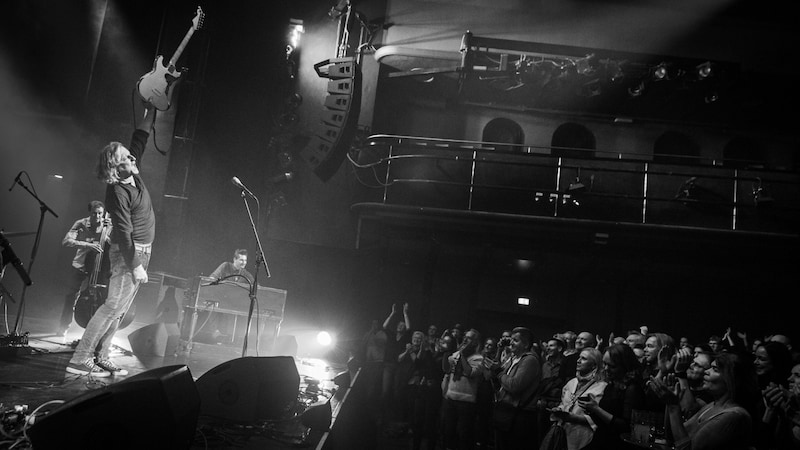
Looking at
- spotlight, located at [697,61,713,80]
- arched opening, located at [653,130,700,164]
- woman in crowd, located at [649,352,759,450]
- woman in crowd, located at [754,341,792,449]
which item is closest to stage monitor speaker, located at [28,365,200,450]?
woman in crowd, located at [649,352,759,450]

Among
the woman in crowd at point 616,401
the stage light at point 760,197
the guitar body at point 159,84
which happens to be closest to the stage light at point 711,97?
the stage light at point 760,197

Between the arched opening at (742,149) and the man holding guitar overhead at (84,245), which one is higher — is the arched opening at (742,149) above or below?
above

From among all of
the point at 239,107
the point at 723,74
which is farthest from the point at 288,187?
the point at 723,74

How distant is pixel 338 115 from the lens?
9906mm

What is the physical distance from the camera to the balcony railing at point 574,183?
9.84 m

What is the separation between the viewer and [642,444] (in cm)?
299

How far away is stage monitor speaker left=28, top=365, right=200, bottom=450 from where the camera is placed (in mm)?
2066

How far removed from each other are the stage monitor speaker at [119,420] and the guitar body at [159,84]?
7.48m

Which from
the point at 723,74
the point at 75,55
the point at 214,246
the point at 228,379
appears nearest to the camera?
the point at 228,379

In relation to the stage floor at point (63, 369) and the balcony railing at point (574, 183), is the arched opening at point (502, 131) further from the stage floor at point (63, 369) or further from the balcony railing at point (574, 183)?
the stage floor at point (63, 369)

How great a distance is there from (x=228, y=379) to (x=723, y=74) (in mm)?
10510

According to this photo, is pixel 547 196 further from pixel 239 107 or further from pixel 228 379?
pixel 228 379

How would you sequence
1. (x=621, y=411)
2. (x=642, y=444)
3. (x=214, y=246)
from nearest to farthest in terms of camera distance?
(x=642, y=444) < (x=621, y=411) < (x=214, y=246)

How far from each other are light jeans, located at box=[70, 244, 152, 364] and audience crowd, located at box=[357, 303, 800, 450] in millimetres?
3499
